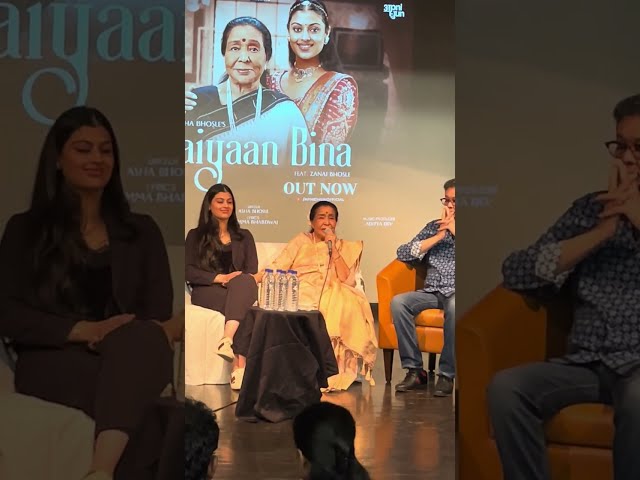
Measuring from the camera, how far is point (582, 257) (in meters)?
2.87

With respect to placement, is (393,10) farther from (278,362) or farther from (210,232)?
(278,362)

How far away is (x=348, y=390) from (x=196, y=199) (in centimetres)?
180

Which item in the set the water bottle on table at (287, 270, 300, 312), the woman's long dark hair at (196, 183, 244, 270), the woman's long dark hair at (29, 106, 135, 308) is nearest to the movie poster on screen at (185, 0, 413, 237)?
the woman's long dark hair at (196, 183, 244, 270)

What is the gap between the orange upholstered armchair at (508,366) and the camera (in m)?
2.74

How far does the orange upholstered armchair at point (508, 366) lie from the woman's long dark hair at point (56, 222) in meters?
1.29

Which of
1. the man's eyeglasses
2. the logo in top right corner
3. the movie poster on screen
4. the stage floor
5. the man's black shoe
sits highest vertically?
the logo in top right corner

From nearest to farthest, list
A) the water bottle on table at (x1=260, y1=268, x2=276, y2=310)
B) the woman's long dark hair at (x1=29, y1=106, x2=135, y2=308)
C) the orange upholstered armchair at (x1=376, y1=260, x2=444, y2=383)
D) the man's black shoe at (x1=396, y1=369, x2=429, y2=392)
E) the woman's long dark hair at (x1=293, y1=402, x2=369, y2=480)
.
Answer: the woman's long dark hair at (x1=293, y1=402, x2=369, y2=480) < the woman's long dark hair at (x1=29, y1=106, x2=135, y2=308) < the water bottle on table at (x1=260, y1=268, x2=276, y2=310) < the man's black shoe at (x1=396, y1=369, x2=429, y2=392) < the orange upholstered armchair at (x1=376, y1=260, x2=444, y2=383)

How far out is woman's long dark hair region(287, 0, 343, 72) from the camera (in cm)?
655

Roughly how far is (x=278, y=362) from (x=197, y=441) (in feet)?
6.27

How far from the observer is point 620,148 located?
293 centimetres

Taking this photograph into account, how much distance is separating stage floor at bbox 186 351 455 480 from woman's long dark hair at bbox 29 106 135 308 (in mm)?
1397

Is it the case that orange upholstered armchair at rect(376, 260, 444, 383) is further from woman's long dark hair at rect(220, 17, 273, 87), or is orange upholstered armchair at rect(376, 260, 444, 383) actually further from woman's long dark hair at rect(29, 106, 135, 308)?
woman's long dark hair at rect(29, 106, 135, 308)

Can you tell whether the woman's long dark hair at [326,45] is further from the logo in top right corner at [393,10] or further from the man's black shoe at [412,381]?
the man's black shoe at [412,381]

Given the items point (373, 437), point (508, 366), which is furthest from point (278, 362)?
point (508, 366)
